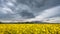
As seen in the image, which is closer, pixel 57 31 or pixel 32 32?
pixel 32 32

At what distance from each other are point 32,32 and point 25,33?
0.48 metres

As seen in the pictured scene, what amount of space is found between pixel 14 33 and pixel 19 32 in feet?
1.09

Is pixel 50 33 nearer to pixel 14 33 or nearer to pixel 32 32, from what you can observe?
pixel 32 32

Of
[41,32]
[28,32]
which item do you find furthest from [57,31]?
[28,32]

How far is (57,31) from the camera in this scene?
33.5ft

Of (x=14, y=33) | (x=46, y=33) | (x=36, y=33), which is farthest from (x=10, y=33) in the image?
(x=46, y=33)

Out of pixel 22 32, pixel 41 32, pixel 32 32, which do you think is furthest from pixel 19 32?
pixel 41 32

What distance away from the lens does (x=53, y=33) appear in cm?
981

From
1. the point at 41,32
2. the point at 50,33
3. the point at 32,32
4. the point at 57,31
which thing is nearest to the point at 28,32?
the point at 32,32

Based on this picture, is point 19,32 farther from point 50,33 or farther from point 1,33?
point 50,33

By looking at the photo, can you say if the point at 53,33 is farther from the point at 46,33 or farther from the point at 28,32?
the point at 28,32

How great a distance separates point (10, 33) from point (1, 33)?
1.90ft

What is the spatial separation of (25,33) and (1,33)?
1540 mm

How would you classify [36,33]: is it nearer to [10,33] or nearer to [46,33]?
[46,33]
